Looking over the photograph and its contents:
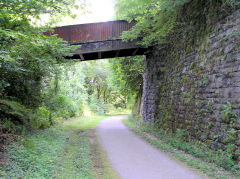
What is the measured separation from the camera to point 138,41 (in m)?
12.5

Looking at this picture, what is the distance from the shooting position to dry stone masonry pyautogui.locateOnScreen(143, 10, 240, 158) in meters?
5.88

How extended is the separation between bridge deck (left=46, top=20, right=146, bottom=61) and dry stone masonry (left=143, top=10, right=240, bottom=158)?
3.52m

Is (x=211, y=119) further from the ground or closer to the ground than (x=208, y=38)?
closer to the ground

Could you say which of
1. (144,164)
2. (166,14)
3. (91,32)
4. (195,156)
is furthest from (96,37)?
(195,156)

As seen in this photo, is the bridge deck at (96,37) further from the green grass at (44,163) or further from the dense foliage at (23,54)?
the green grass at (44,163)

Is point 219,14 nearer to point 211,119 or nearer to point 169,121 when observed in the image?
point 211,119

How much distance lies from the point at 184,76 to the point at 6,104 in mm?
7502

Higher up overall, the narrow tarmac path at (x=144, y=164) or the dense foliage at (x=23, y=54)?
the dense foliage at (x=23, y=54)

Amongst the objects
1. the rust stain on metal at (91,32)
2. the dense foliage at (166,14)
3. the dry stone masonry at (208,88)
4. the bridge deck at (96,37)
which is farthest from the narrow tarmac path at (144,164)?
the rust stain on metal at (91,32)

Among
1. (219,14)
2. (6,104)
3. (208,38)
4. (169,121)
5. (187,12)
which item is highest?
(187,12)

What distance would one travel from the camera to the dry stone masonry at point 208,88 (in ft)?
19.3

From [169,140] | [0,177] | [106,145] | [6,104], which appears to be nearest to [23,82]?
[6,104]

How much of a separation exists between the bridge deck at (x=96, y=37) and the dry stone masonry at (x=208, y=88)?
138 inches

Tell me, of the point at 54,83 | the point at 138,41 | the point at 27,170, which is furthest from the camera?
the point at 54,83
